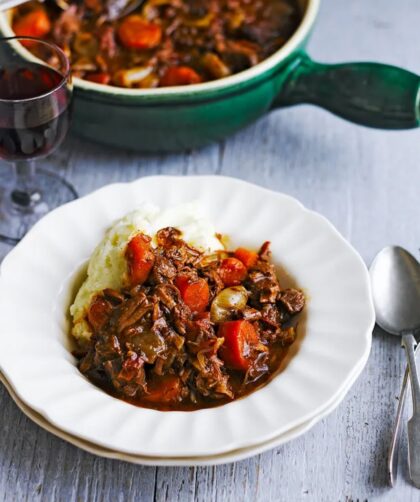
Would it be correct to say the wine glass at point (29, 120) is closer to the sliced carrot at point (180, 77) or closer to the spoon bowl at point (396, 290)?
the sliced carrot at point (180, 77)

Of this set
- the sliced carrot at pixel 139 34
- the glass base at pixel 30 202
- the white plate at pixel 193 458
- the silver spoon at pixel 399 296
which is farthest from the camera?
the sliced carrot at pixel 139 34

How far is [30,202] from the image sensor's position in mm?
4039

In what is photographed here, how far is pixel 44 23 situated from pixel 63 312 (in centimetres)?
183

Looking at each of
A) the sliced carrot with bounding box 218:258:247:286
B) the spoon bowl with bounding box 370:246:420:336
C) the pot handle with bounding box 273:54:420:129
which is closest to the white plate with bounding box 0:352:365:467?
the sliced carrot with bounding box 218:258:247:286

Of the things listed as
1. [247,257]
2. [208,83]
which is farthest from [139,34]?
A: [247,257]

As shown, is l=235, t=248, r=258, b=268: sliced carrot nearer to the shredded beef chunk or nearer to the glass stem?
the shredded beef chunk

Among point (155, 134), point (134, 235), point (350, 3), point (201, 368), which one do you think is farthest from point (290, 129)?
point (201, 368)

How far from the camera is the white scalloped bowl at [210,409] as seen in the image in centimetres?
261

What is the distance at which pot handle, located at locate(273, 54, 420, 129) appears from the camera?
3.95 m

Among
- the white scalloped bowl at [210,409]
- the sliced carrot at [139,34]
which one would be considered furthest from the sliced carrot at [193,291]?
the sliced carrot at [139,34]

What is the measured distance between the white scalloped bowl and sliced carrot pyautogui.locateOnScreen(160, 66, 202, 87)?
686 mm

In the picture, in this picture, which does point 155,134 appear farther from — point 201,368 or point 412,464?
point 412,464

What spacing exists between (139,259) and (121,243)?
145mm

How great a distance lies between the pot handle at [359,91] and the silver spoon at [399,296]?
807 millimetres
